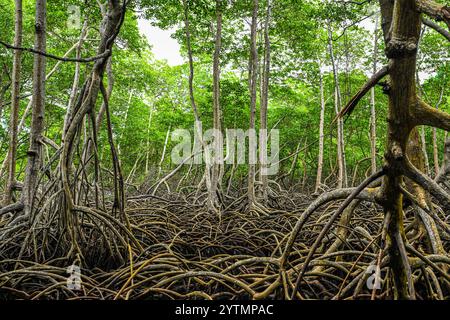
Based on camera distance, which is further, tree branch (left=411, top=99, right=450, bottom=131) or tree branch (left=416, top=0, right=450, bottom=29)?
tree branch (left=411, top=99, right=450, bottom=131)

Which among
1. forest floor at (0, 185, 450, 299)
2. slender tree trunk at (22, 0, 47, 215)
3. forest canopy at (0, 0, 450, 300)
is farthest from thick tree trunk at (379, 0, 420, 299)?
slender tree trunk at (22, 0, 47, 215)

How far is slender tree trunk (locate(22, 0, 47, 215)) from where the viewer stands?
3221mm

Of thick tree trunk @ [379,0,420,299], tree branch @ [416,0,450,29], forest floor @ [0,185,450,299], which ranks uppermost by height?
tree branch @ [416,0,450,29]

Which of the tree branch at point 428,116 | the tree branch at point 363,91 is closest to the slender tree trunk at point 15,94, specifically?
the tree branch at point 363,91

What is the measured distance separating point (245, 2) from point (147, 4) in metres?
2.14

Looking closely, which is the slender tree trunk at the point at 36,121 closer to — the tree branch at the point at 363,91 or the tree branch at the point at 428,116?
the tree branch at the point at 363,91

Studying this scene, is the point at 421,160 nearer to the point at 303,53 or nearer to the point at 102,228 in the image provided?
the point at 102,228

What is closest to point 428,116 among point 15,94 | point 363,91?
point 363,91

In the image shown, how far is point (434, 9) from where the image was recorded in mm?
916

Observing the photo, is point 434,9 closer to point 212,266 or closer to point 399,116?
point 399,116

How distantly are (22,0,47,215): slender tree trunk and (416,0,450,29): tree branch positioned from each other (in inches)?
130

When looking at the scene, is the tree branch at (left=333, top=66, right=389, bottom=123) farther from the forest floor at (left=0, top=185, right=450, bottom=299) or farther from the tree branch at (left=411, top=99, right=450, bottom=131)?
the forest floor at (left=0, top=185, right=450, bottom=299)
